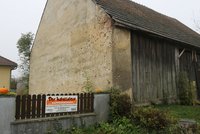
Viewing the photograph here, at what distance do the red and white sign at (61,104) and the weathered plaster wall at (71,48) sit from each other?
2791 mm

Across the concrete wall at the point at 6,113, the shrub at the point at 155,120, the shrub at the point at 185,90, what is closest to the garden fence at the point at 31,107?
the concrete wall at the point at 6,113

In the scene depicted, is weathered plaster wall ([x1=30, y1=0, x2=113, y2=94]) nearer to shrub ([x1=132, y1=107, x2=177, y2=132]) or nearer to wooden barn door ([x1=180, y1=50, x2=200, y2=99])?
A: shrub ([x1=132, y1=107, x2=177, y2=132])

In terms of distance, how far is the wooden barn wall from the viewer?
41.9 ft

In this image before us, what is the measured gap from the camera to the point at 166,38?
1425 cm

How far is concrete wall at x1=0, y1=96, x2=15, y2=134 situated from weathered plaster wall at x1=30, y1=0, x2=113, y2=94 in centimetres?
501

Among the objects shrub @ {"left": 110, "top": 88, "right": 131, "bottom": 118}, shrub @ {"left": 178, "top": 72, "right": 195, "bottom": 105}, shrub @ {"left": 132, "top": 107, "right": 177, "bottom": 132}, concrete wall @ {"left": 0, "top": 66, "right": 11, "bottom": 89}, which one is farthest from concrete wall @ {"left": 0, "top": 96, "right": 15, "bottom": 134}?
concrete wall @ {"left": 0, "top": 66, "right": 11, "bottom": 89}

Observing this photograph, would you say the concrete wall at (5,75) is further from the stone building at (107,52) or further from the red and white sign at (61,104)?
the red and white sign at (61,104)

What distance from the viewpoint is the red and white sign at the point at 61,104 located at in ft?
27.7

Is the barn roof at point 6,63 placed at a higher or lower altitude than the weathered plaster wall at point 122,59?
higher

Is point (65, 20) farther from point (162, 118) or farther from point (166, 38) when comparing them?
point (162, 118)

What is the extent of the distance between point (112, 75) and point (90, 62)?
1880 millimetres

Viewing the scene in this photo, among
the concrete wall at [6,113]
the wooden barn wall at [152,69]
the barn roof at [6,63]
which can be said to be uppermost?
the barn roof at [6,63]

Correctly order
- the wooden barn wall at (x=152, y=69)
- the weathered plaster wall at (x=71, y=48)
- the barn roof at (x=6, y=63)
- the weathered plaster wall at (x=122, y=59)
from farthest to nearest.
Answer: the barn roof at (x=6, y=63) → the wooden barn wall at (x=152, y=69) → the weathered plaster wall at (x=71, y=48) → the weathered plaster wall at (x=122, y=59)

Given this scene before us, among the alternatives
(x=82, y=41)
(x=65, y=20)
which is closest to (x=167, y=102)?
(x=82, y=41)
